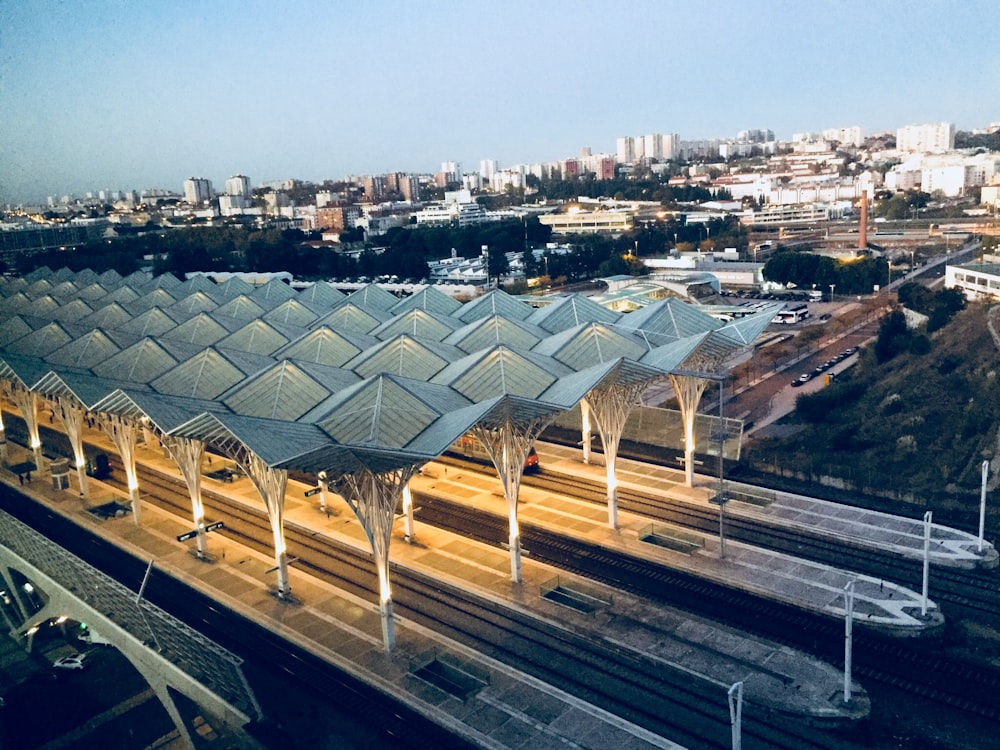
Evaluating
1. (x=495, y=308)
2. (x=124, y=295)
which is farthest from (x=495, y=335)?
(x=124, y=295)

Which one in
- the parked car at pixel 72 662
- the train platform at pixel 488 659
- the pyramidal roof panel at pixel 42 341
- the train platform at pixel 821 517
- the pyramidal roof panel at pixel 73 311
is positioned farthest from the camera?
the pyramidal roof panel at pixel 73 311

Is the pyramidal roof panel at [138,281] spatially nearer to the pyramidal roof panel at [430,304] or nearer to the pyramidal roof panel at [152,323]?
the pyramidal roof panel at [152,323]

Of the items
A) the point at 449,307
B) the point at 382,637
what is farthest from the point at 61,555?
the point at 449,307

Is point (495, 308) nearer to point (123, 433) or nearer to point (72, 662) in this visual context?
point (123, 433)

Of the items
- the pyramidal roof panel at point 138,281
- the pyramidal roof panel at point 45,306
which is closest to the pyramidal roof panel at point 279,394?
the pyramidal roof panel at point 45,306

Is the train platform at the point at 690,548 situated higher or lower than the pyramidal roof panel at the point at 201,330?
lower

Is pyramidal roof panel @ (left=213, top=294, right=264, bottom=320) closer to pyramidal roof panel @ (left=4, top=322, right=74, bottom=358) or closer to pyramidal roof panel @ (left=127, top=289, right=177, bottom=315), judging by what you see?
pyramidal roof panel @ (left=127, top=289, right=177, bottom=315)

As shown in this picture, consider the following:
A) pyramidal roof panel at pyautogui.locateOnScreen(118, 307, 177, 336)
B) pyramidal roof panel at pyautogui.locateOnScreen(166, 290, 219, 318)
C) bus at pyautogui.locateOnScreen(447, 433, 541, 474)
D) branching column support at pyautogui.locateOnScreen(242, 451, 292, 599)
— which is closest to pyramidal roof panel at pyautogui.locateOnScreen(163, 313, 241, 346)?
pyramidal roof panel at pyautogui.locateOnScreen(118, 307, 177, 336)

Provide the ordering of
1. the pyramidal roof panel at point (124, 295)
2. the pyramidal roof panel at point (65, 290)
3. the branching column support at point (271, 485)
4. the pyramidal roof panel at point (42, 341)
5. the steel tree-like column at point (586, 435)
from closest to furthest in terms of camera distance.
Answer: the branching column support at point (271, 485), the steel tree-like column at point (586, 435), the pyramidal roof panel at point (42, 341), the pyramidal roof panel at point (124, 295), the pyramidal roof panel at point (65, 290)
